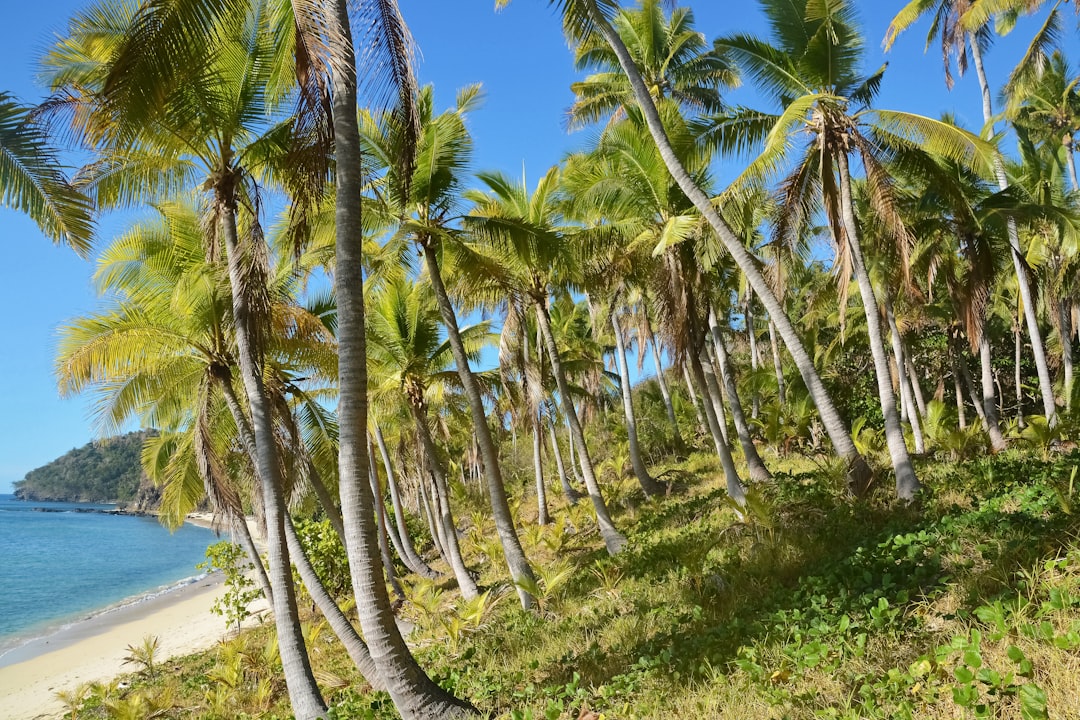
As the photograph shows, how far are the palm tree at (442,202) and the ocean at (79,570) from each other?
57.2 feet

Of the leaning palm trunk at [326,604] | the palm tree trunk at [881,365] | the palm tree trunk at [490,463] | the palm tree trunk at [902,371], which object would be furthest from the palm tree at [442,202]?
the palm tree trunk at [902,371]

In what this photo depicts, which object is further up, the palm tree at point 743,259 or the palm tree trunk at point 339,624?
the palm tree at point 743,259

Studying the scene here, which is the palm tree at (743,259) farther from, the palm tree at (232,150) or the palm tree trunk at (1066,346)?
the palm tree trunk at (1066,346)

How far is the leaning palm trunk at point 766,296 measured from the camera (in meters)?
8.20

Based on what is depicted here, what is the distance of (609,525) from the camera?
11.9 meters

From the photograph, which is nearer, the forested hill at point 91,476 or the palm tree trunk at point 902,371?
the palm tree trunk at point 902,371

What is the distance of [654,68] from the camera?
15875mm

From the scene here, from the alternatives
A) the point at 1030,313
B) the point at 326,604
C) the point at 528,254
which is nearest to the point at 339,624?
the point at 326,604

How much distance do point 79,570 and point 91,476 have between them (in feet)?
342

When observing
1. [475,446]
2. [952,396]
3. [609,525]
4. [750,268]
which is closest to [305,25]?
[750,268]

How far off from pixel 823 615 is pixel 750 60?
27.2 ft

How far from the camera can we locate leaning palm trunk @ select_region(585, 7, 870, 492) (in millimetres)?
8195

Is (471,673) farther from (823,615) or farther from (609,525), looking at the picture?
(609,525)

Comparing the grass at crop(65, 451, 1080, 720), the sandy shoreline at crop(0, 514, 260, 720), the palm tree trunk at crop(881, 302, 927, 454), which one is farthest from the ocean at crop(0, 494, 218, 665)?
the palm tree trunk at crop(881, 302, 927, 454)
